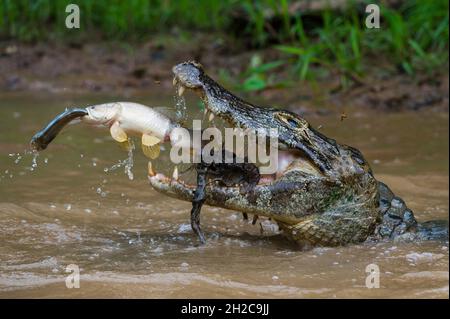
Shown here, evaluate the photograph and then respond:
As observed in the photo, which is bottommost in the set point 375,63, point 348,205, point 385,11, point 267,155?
point 348,205

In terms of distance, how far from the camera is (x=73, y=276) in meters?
3.21

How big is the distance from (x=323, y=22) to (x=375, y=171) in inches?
161

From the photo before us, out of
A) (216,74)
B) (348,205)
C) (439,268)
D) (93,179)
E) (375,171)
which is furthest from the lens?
(216,74)

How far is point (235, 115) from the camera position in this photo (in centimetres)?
350

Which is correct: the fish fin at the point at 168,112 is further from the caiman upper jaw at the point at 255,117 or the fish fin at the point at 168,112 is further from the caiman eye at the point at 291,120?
the caiman eye at the point at 291,120

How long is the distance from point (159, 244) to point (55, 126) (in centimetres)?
80

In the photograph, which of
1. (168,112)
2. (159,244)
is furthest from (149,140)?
(159,244)

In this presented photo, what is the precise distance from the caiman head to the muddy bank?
3928 mm

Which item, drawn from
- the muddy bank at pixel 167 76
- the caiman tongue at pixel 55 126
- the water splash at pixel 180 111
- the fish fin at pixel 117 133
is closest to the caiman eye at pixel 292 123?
the water splash at pixel 180 111

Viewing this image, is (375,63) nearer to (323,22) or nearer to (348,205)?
(323,22)

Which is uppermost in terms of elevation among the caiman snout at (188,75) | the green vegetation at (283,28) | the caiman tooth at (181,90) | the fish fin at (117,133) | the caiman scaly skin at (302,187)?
the green vegetation at (283,28)

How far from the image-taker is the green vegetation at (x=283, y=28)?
809cm

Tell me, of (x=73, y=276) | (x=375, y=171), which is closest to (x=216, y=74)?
(x=375, y=171)

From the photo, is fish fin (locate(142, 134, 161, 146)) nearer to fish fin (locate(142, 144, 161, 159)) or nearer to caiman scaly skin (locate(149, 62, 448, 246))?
fish fin (locate(142, 144, 161, 159))
